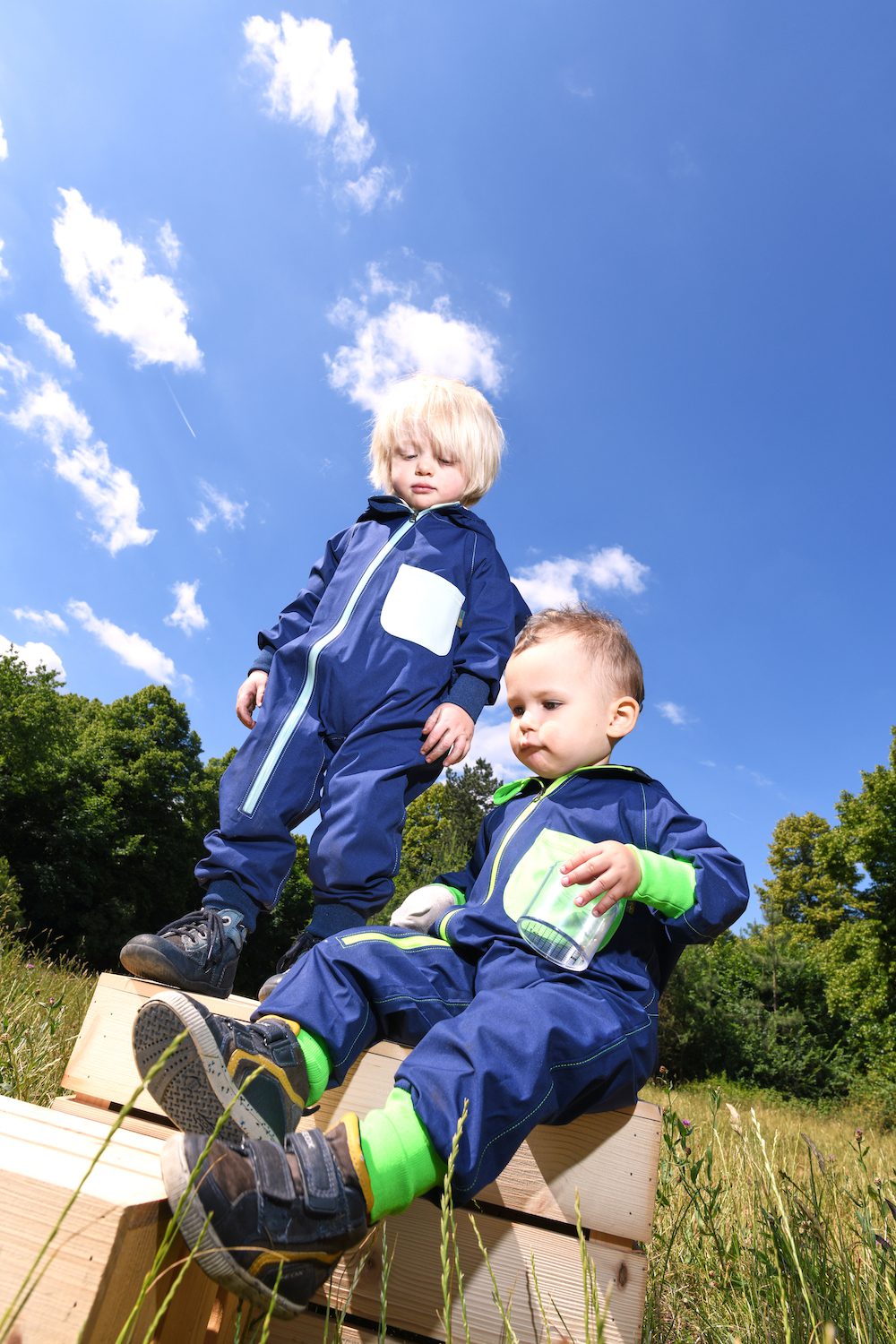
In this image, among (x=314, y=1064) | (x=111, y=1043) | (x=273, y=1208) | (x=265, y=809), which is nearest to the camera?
(x=273, y=1208)

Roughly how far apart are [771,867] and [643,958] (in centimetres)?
3689

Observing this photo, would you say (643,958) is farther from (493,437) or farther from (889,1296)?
(493,437)

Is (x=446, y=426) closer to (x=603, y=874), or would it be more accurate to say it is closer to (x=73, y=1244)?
(x=603, y=874)

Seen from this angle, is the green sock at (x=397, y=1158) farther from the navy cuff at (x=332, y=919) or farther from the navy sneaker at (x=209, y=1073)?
the navy cuff at (x=332, y=919)

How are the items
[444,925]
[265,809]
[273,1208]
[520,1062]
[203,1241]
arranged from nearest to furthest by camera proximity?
[203,1241] → [273,1208] → [520,1062] → [444,925] → [265,809]

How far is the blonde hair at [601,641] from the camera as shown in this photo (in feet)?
7.09


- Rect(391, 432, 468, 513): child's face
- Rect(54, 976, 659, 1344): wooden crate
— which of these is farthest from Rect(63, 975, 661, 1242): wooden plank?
Rect(391, 432, 468, 513): child's face

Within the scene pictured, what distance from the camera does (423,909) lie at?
2000 mm

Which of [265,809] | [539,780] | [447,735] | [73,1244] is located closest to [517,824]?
[539,780]

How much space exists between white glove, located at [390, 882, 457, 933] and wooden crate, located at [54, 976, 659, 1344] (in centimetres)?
39

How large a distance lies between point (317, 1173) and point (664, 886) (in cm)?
88

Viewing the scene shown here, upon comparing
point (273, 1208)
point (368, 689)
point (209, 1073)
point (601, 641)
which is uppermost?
point (601, 641)

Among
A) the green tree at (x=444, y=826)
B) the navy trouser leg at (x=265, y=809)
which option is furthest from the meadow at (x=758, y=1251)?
the green tree at (x=444, y=826)

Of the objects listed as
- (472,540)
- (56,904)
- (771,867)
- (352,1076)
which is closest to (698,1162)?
(352,1076)
